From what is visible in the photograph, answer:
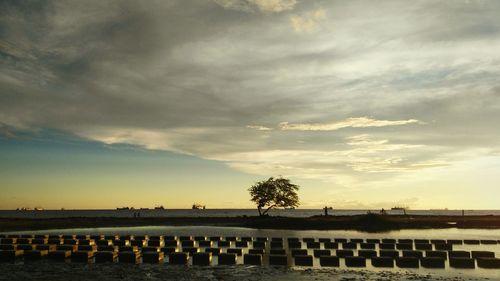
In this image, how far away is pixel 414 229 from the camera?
6838 centimetres

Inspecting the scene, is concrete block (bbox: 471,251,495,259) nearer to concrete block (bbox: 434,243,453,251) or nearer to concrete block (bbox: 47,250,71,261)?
concrete block (bbox: 434,243,453,251)

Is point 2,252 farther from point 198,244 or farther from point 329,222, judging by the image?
point 329,222

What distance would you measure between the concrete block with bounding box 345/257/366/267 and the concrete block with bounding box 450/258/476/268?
617 cm

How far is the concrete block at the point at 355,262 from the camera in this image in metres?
28.8

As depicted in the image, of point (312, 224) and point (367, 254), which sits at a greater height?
point (312, 224)

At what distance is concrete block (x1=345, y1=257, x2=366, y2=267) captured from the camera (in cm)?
2883

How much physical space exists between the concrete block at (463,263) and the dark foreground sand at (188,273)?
296 cm

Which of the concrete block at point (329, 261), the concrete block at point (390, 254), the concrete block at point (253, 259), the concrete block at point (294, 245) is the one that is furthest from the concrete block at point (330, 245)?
the concrete block at point (253, 259)

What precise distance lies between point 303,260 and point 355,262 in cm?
354

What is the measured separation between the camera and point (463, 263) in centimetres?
2906

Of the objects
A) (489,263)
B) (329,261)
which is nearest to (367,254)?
(329,261)

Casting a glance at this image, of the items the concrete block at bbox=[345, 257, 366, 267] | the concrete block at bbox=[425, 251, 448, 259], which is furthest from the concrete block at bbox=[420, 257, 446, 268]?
the concrete block at bbox=[345, 257, 366, 267]

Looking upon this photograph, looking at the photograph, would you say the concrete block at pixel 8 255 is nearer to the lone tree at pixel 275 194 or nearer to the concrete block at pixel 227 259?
the concrete block at pixel 227 259

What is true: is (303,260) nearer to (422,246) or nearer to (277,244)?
(277,244)
